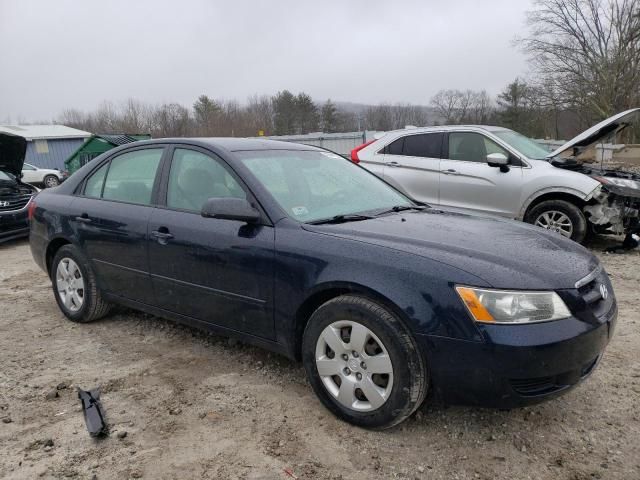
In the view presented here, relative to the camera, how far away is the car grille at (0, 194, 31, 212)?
8.57 m

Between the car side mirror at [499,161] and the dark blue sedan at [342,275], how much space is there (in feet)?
10.4

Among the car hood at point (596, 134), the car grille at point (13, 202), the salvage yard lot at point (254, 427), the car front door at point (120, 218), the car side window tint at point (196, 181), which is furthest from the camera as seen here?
the car grille at point (13, 202)

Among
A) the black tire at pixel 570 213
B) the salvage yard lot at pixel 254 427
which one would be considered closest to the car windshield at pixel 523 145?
the black tire at pixel 570 213

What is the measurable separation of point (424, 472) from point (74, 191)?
359cm

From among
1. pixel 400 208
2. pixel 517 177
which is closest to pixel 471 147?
pixel 517 177

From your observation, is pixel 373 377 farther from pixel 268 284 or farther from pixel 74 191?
pixel 74 191

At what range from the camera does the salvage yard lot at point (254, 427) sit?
2361 mm

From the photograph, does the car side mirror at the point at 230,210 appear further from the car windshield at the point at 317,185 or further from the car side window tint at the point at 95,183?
the car side window tint at the point at 95,183

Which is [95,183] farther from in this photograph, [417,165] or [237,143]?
[417,165]

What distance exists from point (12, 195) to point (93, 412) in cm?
757

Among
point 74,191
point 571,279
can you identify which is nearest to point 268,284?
point 571,279

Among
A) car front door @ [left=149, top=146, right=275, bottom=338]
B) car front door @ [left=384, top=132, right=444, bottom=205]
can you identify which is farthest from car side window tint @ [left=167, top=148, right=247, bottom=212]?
car front door @ [left=384, top=132, right=444, bottom=205]

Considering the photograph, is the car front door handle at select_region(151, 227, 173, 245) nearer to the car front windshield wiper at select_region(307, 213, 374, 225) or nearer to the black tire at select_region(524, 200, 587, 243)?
the car front windshield wiper at select_region(307, 213, 374, 225)

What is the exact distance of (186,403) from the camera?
2.97m
